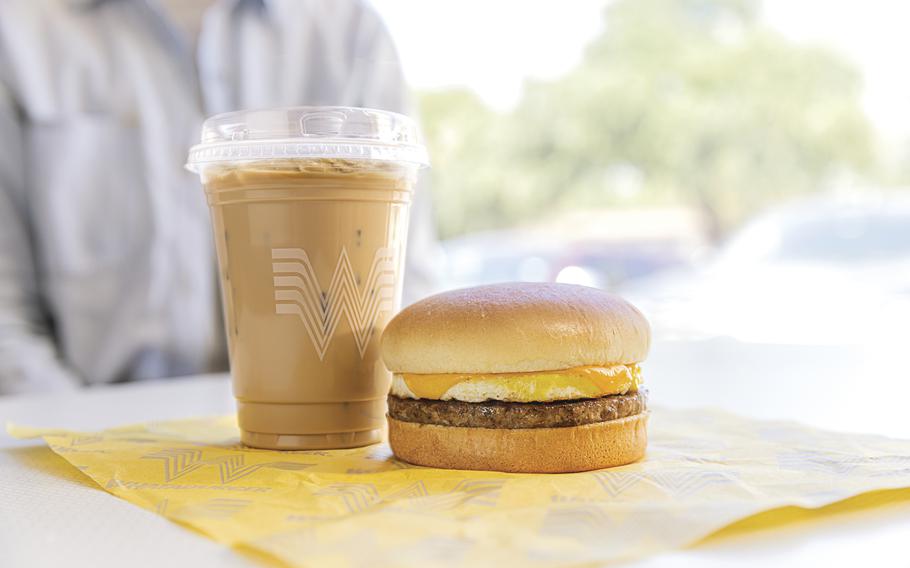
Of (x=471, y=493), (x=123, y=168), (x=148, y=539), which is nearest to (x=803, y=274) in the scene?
(x=123, y=168)

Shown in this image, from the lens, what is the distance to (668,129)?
1396 centimetres

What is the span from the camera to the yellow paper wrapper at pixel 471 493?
773mm

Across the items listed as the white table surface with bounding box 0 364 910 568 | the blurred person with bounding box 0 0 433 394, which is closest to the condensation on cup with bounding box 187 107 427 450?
the white table surface with bounding box 0 364 910 568

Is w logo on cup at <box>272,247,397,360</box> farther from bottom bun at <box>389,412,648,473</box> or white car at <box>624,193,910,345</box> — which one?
white car at <box>624,193,910,345</box>

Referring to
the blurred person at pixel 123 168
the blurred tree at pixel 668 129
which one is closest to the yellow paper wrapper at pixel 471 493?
the blurred person at pixel 123 168

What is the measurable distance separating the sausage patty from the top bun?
0.04 m

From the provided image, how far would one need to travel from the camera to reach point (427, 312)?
1.13 metres

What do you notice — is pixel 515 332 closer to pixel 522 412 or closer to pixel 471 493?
pixel 522 412

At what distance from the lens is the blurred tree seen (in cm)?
1396

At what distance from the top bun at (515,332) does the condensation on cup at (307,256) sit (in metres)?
0.11

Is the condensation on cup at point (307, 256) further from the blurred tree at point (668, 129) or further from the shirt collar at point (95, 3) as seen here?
the blurred tree at point (668, 129)

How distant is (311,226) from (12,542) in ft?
1.75

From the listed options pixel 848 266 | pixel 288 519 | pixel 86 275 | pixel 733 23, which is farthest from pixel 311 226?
pixel 733 23

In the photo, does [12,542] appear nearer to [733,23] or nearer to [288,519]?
[288,519]
